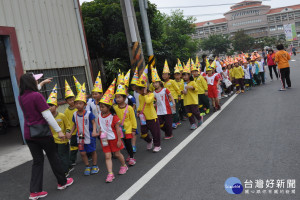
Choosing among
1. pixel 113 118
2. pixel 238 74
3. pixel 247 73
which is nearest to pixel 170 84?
pixel 113 118

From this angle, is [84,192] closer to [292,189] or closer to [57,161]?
[57,161]

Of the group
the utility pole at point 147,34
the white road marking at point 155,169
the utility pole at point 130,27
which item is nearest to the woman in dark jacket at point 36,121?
the white road marking at point 155,169

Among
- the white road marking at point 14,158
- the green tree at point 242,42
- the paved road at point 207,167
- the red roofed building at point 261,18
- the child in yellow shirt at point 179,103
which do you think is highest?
the red roofed building at point 261,18

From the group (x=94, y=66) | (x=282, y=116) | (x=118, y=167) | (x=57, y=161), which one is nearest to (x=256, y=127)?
(x=282, y=116)

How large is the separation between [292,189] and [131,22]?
7.56 m

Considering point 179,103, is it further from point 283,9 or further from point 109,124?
point 283,9

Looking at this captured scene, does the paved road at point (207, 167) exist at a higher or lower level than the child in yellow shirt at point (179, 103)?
lower

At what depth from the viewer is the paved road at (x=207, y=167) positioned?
388cm

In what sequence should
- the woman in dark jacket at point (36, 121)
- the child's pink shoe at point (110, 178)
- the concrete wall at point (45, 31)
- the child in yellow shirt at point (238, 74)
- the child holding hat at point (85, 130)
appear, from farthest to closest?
the child in yellow shirt at point (238, 74) → the concrete wall at point (45, 31) → the child holding hat at point (85, 130) → the child's pink shoe at point (110, 178) → the woman in dark jacket at point (36, 121)

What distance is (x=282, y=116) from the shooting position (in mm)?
7238

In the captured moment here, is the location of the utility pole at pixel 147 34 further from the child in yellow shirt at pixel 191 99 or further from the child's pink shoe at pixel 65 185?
the child's pink shoe at pixel 65 185

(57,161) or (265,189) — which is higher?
(57,161)

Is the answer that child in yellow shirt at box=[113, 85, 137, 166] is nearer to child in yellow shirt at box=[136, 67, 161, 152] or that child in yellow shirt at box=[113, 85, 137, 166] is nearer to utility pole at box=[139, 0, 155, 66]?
child in yellow shirt at box=[136, 67, 161, 152]

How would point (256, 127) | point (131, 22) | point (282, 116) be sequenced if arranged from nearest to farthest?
1. point (256, 127)
2. point (282, 116)
3. point (131, 22)
